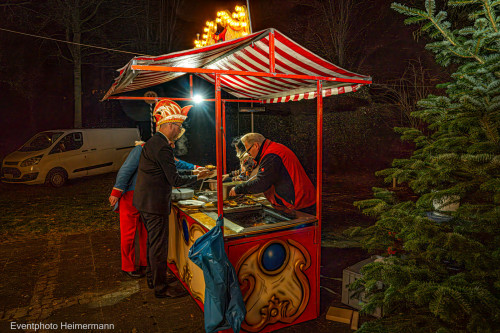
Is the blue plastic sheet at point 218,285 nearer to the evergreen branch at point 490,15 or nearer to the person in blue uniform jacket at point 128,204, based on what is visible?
the person in blue uniform jacket at point 128,204

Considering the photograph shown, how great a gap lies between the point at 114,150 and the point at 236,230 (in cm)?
1118

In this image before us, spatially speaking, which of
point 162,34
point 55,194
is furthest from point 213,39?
point 162,34

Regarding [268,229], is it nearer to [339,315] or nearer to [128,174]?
[339,315]

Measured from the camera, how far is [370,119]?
13.3m

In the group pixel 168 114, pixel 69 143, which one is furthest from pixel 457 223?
pixel 69 143

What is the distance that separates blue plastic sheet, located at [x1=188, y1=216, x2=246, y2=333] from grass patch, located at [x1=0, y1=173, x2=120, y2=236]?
15.8ft

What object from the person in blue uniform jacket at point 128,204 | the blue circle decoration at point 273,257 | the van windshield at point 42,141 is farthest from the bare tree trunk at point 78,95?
the blue circle decoration at point 273,257

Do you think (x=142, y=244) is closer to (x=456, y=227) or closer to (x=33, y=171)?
(x=456, y=227)

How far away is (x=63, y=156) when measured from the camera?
11.3 meters

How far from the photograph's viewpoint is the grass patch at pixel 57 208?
695 cm

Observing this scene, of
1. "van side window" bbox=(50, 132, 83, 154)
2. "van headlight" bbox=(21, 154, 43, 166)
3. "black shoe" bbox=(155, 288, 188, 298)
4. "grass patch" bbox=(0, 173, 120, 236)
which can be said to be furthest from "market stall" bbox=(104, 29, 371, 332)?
"van side window" bbox=(50, 132, 83, 154)

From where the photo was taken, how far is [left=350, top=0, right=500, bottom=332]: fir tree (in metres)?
1.94

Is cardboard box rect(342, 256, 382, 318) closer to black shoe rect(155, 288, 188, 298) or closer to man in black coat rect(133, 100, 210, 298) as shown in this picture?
black shoe rect(155, 288, 188, 298)

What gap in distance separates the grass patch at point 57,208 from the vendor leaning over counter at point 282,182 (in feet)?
14.3
